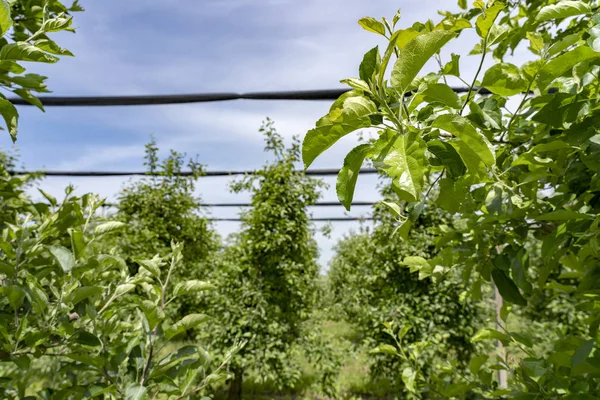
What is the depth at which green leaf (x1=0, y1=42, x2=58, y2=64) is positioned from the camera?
0.82 m

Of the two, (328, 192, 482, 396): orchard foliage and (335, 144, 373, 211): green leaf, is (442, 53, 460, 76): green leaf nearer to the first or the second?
(335, 144, 373, 211): green leaf

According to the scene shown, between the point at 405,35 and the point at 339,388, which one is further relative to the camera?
the point at 339,388

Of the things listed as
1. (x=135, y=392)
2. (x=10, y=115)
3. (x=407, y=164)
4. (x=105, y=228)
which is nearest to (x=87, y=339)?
(x=135, y=392)

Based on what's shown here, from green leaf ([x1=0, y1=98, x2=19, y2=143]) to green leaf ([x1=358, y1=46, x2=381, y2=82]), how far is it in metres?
0.71

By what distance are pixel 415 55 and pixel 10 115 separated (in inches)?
31.8

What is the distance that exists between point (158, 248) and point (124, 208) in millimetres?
1062

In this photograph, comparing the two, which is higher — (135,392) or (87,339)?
(87,339)

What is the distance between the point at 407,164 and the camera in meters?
0.54

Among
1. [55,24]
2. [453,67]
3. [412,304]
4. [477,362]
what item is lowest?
[412,304]

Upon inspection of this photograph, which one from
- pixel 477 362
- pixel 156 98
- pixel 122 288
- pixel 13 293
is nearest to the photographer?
pixel 13 293

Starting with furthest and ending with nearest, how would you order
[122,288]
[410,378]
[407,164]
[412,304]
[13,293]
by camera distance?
[412,304] → [410,378] → [122,288] → [13,293] → [407,164]

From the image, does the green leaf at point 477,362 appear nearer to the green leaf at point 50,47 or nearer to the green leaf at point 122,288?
the green leaf at point 122,288

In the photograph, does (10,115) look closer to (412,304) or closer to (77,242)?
(77,242)

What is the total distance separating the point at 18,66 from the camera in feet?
2.92
